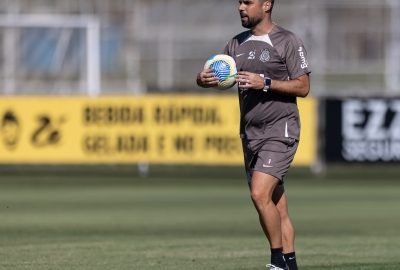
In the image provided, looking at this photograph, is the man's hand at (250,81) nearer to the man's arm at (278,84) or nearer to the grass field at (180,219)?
the man's arm at (278,84)

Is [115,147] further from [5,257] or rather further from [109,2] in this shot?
[5,257]

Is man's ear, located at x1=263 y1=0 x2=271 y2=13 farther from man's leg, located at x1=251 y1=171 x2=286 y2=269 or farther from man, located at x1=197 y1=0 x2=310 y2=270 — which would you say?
man's leg, located at x1=251 y1=171 x2=286 y2=269

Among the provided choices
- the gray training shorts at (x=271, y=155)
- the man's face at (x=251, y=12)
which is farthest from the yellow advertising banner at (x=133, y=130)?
the man's face at (x=251, y=12)

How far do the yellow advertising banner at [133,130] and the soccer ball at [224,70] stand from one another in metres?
14.6

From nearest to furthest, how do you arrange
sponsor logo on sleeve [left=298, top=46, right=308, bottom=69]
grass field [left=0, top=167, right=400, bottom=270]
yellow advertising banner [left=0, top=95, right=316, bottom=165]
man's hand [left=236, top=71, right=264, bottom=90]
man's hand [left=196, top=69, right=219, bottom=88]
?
1. man's hand [left=236, top=71, right=264, bottom=90]
2. man's hand [left=196, top=69, right=219, bottom=88]
3. sponsor logo on sleeve [left=298, top=46, right=308, bottom=69]
4. grass field [left=0, top=167, right=400, bottom=270]
5. yellow advertising banner [left=0, top=95, right=316, bottom=165]

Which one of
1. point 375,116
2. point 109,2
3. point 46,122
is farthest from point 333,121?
point 109,2

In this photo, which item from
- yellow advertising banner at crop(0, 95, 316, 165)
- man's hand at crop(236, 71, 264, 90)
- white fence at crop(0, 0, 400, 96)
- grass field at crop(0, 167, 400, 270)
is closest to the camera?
man's hand at crop(236, 71, 264, 90)

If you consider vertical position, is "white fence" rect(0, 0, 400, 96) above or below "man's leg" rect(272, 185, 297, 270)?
above

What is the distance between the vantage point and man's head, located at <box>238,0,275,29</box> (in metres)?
8.98

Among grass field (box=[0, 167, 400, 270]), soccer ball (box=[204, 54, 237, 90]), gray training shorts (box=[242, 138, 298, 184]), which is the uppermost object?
soccer ball (box=[204, 54, 237, 90])

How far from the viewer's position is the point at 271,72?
29.5 feet

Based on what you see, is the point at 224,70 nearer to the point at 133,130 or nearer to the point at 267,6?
the point at 267,6

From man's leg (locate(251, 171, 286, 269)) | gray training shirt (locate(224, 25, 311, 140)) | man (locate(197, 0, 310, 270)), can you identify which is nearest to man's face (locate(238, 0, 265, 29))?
man (locate(197, 0, 310, 270))

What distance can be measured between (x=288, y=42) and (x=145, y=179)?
14.9m
